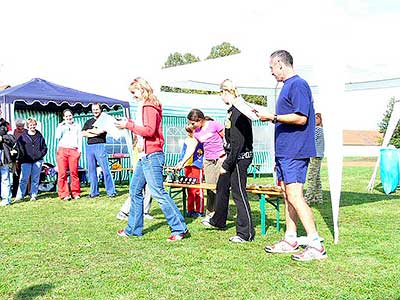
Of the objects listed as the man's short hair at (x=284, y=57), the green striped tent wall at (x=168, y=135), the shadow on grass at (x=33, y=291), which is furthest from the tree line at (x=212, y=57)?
the shadow on grass at (x=33, y=291)

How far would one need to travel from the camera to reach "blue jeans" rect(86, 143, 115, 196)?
10031 mm

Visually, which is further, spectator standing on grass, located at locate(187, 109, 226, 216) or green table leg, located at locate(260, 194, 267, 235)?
spectator standing on grass, located at locate(187, 109, 226, 216)

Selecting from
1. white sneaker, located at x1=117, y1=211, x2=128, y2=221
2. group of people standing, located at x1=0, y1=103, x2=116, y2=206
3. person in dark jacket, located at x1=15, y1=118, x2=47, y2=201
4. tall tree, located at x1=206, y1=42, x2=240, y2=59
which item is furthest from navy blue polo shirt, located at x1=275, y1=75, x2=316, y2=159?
tall tree, located at x1=206, y1=42, x2=240, y2=59

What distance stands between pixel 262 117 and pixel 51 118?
10.0 meters

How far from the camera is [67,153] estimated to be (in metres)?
9.93

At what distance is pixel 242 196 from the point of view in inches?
210

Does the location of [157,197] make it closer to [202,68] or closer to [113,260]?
[113,260]

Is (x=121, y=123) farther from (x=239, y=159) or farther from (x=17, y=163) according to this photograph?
(x=17, y=163)

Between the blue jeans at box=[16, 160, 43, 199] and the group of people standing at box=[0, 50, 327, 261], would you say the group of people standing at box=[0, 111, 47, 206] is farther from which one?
the group of people standing at box=[0, 50, 327, 261]

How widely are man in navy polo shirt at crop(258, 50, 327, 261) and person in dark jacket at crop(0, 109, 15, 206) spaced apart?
5.87 meters

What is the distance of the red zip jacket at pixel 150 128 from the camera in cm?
515

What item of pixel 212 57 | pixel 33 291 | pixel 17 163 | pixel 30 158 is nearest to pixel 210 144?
pixel 33 291

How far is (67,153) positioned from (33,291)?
6383 mm

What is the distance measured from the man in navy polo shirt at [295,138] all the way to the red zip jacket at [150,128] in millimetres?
1216
